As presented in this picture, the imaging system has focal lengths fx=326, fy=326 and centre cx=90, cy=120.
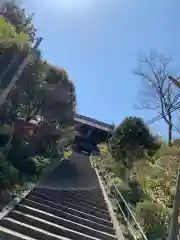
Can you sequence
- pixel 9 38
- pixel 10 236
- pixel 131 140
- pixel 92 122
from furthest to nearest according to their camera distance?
pixel 92 122 < pixel 131 140 < pixel 9 38 < pixel 10 236

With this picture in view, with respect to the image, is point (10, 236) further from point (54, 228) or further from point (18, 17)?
point (18, 17)

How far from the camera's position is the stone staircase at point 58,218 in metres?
5.71

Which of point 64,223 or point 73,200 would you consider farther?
point 73,200

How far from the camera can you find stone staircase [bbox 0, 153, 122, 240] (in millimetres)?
5715

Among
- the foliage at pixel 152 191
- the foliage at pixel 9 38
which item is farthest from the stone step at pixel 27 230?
the foliage at pixel 9 38

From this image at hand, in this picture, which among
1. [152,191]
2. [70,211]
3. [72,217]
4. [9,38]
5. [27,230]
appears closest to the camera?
[27,230]

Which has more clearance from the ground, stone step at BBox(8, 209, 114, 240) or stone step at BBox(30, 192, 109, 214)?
Result: stone step at BBox(30, 192, 109, 214)

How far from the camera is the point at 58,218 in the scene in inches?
266

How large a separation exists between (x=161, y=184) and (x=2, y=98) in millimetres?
5843

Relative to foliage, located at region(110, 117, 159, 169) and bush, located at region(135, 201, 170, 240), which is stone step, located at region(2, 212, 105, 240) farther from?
foliage, located at region(110, 117, 159, 169)

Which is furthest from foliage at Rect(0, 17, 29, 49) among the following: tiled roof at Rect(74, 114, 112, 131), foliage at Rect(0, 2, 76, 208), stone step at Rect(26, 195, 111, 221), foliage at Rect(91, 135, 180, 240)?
tiled roof at Rect(74, 114, 112, 131)

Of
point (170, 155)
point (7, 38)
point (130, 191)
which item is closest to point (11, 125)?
point (7, 38)

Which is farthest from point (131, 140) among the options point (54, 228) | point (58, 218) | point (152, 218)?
point (54, 228)

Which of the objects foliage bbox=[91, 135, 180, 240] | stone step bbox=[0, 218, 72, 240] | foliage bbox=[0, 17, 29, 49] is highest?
foliage bbox=[0, 17, 29, 49]
